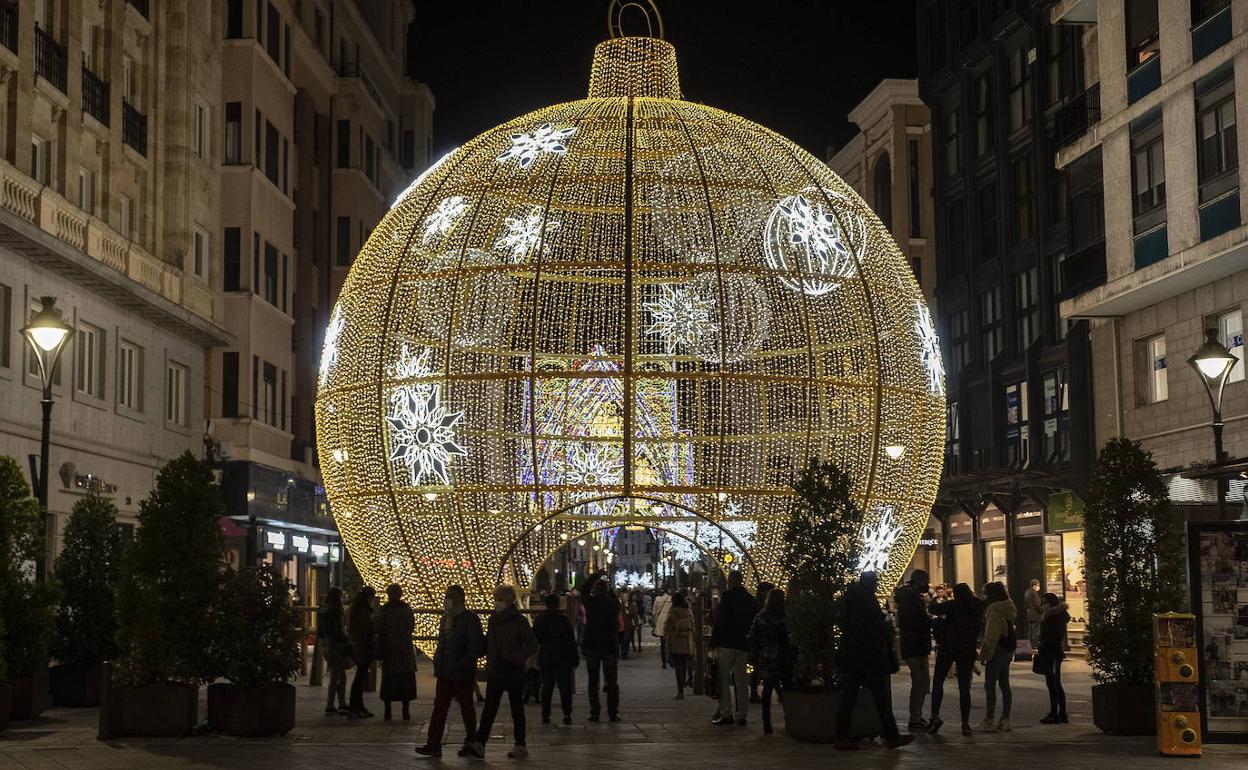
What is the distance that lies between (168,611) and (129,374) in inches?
623

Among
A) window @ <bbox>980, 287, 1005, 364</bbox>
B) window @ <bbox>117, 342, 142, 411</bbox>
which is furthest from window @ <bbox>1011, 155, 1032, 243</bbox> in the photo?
window @ <bbox>117, 342, 142, 411</bbox>

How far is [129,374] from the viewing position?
30.5 m

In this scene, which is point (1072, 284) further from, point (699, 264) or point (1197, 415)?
point (699, 264)

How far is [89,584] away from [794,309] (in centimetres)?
875

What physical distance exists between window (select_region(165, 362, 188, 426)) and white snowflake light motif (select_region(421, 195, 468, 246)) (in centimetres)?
1479

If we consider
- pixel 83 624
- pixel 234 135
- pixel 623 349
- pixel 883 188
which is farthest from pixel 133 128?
pixel 883 188

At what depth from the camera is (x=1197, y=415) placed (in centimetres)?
2673

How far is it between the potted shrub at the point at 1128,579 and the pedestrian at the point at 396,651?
669 centimetres

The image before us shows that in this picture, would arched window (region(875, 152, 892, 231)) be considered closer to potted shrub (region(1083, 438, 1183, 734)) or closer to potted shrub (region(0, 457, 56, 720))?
potted shrub (region(1083, 438, 1183, 734))

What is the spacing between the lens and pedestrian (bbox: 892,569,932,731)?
1655 cm

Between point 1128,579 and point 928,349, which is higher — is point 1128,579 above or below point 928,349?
below

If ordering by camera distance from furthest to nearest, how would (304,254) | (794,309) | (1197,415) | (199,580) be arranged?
1. (304,254)
2. (1197,415)
3. (794,309)
4. (199,580)

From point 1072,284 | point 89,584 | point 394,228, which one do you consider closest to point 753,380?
point 394,228

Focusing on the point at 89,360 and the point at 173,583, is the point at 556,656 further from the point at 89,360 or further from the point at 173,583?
the point at 89,360
